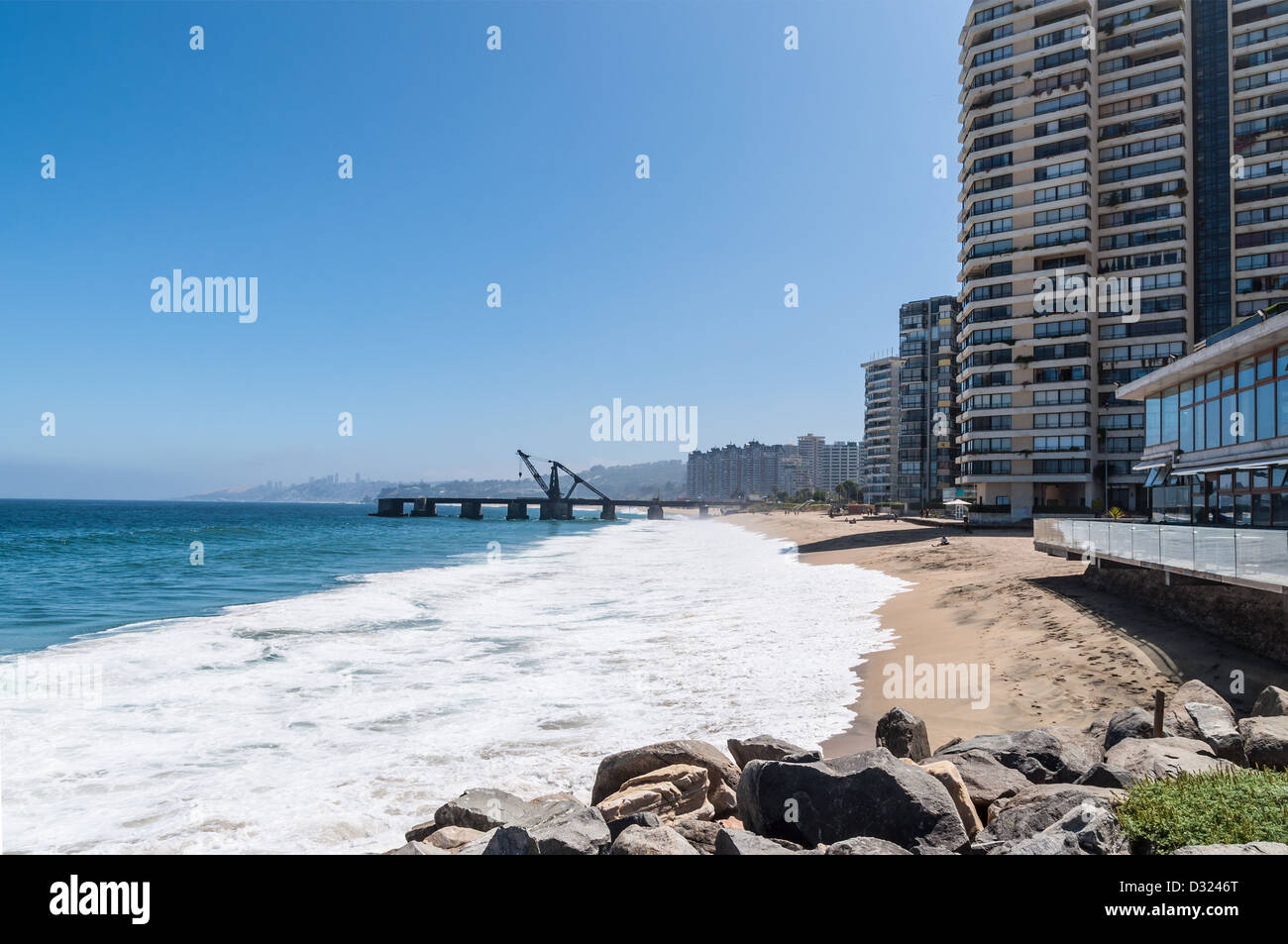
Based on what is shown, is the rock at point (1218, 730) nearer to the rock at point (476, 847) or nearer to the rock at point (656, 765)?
the rock at point (656, 765)

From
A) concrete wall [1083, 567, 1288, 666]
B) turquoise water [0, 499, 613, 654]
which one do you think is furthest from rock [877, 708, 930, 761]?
turquoise water [0, 499, 613, 654]

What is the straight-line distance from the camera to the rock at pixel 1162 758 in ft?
25.4

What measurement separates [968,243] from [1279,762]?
83106 mm

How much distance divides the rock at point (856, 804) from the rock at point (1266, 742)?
3.88m

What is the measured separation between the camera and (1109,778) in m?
7.75

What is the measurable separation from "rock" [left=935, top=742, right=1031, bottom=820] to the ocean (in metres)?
3.50

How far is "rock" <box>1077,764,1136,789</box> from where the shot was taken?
759cm

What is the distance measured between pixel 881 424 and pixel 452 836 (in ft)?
599

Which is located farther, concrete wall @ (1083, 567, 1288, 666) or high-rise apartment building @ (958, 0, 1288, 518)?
high-rise apartment building @ (958, 0, 1288, 518)

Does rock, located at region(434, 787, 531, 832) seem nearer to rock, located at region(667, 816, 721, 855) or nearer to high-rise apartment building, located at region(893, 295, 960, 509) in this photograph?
rock, located at region(667, 816, 721, 855)

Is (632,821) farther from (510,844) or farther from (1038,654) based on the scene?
(1038,654)

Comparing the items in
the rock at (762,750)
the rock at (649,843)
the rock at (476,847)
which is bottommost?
the rock at (762,750)

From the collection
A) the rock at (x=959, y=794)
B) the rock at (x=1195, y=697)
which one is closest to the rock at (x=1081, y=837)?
the rock at (x=959, y=794)

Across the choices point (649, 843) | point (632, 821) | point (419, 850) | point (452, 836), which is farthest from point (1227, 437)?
point (419, 850)
